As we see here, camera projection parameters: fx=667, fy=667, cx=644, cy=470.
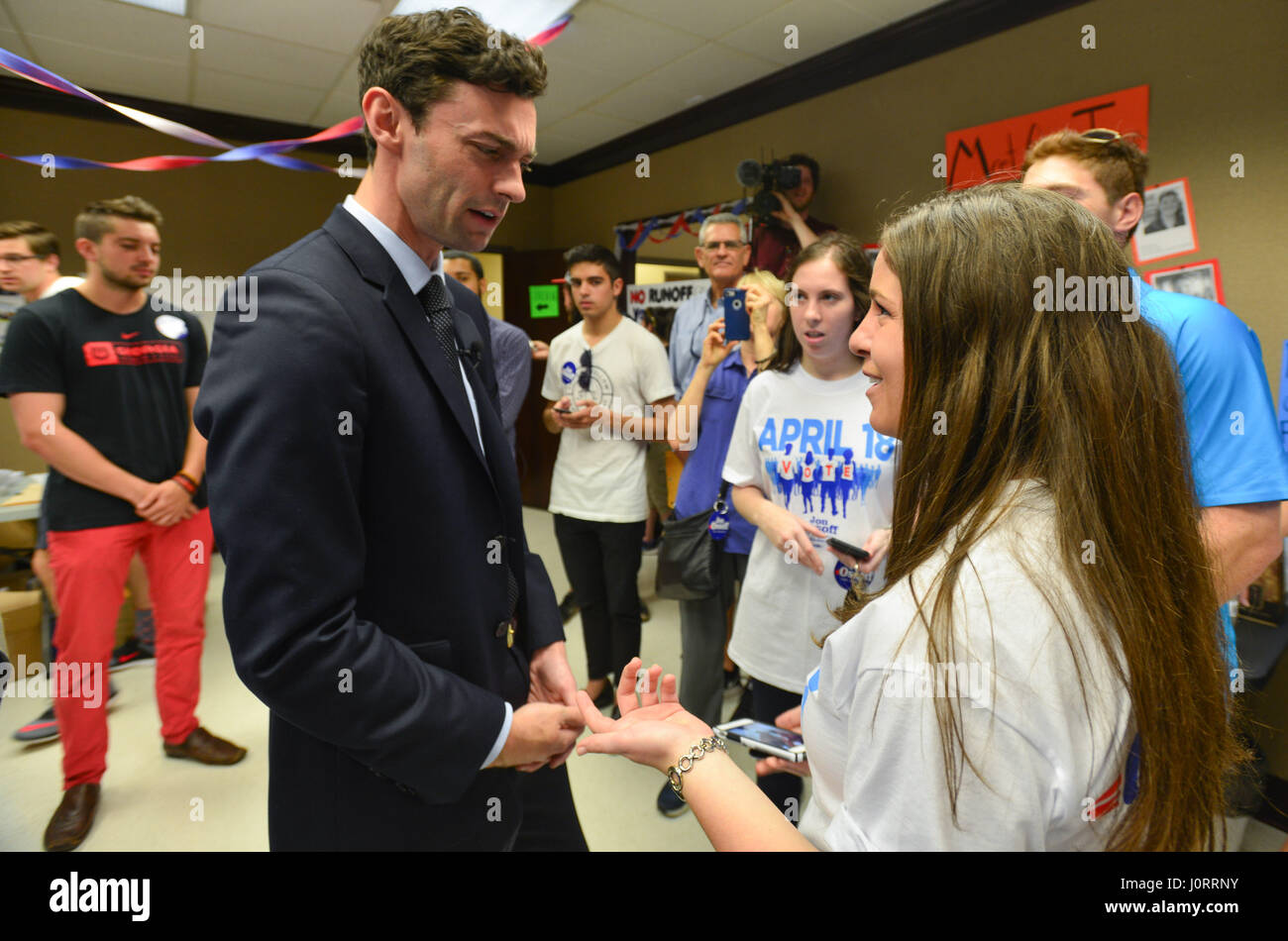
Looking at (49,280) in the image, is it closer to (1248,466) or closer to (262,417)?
(262,417)

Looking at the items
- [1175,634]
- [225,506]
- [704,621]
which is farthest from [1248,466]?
[225,506]

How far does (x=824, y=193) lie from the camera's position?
144 inches

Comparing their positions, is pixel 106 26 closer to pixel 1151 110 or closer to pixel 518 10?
pixel 518 10

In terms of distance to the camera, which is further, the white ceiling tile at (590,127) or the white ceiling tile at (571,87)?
the white ceiling tile at (590,127)

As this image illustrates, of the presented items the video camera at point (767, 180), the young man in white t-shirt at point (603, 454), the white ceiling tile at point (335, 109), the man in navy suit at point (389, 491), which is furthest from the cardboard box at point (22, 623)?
the video camera at point (767, 180)

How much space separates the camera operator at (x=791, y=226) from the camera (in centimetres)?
350

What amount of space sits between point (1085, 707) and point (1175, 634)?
0.45 ft

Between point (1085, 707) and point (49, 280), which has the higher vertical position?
point (49, 280)

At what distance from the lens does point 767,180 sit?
3.52 metres

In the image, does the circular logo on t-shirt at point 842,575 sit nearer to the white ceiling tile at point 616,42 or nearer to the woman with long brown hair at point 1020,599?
the woman with long brown hair at point 1020,599

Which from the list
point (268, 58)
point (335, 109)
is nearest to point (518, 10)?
point (268, 58)

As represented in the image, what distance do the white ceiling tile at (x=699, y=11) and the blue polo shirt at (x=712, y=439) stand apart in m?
1.96

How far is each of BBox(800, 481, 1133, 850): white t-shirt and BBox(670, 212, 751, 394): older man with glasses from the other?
2.16 meters

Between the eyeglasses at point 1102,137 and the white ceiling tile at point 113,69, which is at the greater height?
the white ceiling tile at point 113,69
